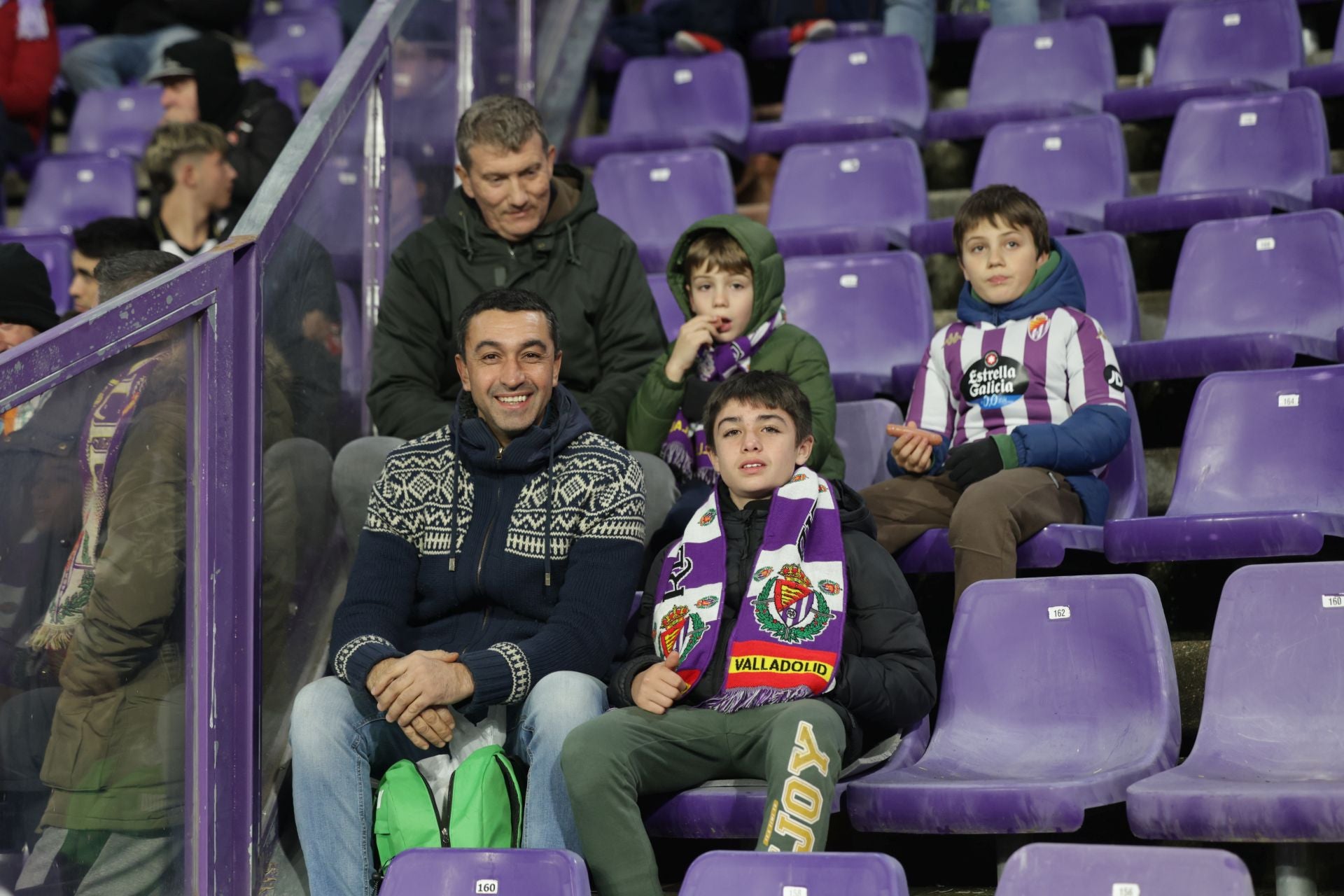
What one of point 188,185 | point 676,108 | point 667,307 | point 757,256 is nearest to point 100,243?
point 188,185

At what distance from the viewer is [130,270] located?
3.17 metres

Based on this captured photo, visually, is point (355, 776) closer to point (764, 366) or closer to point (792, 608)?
point (792, 608)

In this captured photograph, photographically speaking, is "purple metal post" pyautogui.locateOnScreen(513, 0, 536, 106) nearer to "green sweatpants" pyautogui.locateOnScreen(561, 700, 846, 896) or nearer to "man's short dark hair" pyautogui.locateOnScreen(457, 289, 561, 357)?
"man's short dark hair" pyautogui.locateOnScreen(457, 289, 561, 357)

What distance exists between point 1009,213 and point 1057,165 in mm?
1216

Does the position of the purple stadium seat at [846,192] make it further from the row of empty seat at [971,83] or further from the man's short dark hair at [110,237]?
the man's short dark hair at [110,237]

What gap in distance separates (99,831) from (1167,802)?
1476mm

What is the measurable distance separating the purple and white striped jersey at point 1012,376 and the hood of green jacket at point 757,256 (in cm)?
35

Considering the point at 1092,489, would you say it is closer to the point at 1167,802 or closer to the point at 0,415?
the point at 1167,802

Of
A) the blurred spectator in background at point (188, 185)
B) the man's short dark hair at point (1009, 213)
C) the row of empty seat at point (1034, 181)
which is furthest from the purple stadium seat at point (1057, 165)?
the blurred spectator in background at point (188, 185)

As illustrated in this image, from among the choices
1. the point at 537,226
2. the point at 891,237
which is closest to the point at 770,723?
the point at 537,226

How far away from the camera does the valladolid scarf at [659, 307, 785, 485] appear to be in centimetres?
346

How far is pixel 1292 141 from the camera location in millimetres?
4430

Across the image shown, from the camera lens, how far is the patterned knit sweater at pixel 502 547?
9.39 feet

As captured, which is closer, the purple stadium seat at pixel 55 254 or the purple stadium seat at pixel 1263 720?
the purple stadium seat at pixel 1263 720
